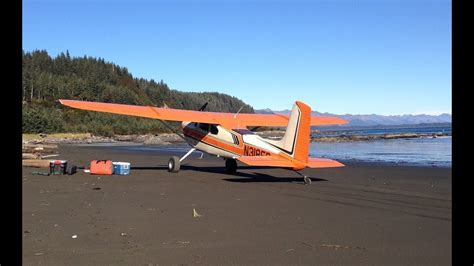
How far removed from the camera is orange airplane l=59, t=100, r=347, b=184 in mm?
13453

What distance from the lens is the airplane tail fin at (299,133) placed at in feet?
43.9

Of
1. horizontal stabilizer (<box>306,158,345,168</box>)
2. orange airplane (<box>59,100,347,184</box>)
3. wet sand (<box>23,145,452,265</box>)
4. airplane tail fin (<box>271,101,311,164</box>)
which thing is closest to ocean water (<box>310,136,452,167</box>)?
orange airplane (<box>59,100,347,184</box>)

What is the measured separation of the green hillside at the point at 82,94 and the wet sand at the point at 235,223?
57.7ft

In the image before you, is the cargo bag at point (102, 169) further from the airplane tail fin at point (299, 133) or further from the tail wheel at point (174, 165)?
the airplane tail fin at point (299, 133)

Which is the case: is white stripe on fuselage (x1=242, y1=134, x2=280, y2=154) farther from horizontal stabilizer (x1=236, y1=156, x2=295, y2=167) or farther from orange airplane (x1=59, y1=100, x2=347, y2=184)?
horizontal stabilizer (x1=236, y1=156, x2=295, y2=167)

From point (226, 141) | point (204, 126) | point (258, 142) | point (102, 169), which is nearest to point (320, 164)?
point (258, 142)

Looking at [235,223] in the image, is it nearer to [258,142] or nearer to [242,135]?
[258,142]

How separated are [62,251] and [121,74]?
545ft

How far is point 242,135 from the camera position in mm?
15523

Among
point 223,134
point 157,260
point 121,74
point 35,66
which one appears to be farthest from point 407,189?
point 121,74

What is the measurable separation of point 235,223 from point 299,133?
21.2 feet

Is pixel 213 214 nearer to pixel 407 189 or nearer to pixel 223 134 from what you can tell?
pixel 407 189

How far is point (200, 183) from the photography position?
13.5m
